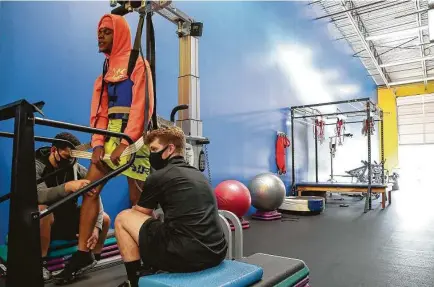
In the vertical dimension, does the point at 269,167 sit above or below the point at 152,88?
below

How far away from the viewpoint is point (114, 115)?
2.13 meters

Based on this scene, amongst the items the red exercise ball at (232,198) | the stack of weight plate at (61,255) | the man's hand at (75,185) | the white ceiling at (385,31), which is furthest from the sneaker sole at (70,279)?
the white ceiling at (385,31)

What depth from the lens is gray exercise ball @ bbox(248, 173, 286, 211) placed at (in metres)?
4.77

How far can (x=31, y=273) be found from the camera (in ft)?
3.54

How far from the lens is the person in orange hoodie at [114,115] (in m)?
1.99

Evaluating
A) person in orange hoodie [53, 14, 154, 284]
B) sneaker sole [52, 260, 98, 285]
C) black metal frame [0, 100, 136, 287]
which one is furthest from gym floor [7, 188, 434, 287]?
black metal frame [0, 100, 136, 287]

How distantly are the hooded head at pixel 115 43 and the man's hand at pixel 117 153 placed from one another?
0.48 meters

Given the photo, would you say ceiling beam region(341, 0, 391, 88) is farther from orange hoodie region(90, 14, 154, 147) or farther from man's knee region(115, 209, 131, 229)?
man's knee region(115, 209, 131, 229)

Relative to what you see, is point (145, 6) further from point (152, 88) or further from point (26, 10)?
point (26, 10)

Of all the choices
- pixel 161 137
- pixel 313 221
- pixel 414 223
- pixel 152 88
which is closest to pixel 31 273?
pixel 161 137

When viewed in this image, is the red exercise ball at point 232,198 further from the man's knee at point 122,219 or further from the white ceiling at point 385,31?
the white ceiling at point 385,31

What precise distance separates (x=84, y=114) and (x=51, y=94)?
0.36 m

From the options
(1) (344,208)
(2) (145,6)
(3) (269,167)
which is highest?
(2) (145,6)

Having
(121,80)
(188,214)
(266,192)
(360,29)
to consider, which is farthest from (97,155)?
(360,29)
